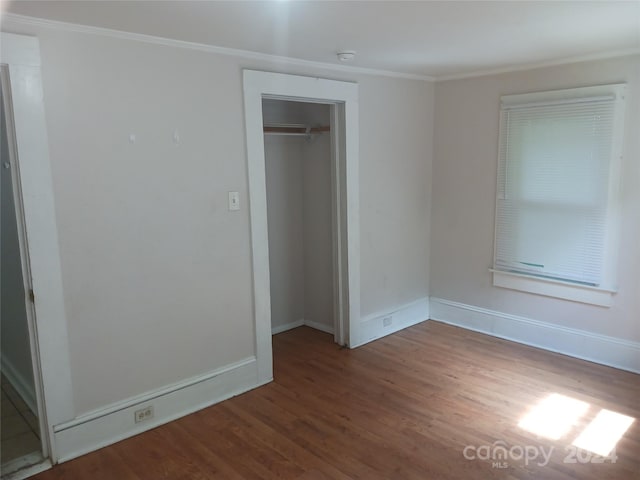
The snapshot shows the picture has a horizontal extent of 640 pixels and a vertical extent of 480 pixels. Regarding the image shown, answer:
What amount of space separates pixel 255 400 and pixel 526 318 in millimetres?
2396

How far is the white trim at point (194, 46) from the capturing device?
7.59 ft

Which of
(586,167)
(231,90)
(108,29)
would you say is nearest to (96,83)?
(108,29)

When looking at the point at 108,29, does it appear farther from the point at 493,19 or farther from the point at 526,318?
the point at 526,318

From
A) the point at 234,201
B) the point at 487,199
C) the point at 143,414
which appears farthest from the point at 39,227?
the point at 487,199

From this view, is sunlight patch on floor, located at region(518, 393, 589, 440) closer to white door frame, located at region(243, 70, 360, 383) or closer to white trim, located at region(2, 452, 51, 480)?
white door frame, located at region(243, 70, 360, 383)

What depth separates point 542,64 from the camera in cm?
372

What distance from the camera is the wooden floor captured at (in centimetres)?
252

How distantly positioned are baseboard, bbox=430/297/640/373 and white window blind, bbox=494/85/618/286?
0.44 metres

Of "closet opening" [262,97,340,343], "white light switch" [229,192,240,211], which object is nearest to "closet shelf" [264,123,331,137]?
"closet opening" [262,97,340,343]

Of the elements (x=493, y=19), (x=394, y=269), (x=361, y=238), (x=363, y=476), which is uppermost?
(x=493, y=19)

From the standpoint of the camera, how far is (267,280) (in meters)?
3.42

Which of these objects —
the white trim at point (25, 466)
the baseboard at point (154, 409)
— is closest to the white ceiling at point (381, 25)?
the baseboard at point (154, 409)

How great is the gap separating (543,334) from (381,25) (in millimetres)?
2885

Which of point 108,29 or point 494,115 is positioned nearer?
point 108,29
